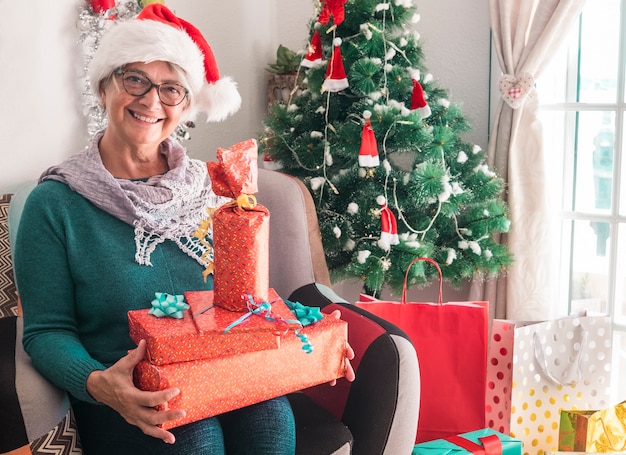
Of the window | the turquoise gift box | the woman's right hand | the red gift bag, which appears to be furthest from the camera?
the window

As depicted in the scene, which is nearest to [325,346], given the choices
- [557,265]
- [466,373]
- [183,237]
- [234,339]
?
[234,339]

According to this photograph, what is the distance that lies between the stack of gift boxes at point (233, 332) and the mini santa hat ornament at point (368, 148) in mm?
789

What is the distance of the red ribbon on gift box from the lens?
1.80 meters

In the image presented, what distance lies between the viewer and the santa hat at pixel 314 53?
2250mm

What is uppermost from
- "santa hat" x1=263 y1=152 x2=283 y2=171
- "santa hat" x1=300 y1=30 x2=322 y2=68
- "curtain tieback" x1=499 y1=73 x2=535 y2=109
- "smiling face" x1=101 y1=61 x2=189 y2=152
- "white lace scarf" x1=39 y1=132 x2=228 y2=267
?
"santa hat" x1=300 y1=30 x2=322 y2=68

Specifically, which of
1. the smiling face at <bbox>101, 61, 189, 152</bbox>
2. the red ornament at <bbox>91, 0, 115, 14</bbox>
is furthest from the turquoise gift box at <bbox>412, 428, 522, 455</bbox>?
the red ornament at <bbox>91, 0, 115, 14</bbox>

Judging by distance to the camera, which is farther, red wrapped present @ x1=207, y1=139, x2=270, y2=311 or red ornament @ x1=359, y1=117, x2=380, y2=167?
red ornament @ x1=359, y1=117, x2=380, y2=167

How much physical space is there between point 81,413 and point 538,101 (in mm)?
1760

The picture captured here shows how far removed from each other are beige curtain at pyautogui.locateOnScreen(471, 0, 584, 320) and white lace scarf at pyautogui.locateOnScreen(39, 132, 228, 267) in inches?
45.2

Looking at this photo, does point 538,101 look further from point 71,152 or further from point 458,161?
point 71,152

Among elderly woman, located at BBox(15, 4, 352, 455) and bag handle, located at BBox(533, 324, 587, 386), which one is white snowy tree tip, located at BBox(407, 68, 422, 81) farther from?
bag handle, located at BBox(533, 324, 587, 386)

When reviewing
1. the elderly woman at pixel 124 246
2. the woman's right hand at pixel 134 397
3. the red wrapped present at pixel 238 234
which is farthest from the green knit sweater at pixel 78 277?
the red wrapped present at pixel 238 234

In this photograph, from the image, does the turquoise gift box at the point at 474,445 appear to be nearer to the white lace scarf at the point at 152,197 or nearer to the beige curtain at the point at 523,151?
the beige curtain at the point at 523,151

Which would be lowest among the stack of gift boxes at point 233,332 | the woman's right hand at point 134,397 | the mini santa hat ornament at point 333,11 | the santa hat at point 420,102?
the woman's right hand at point 134,397
